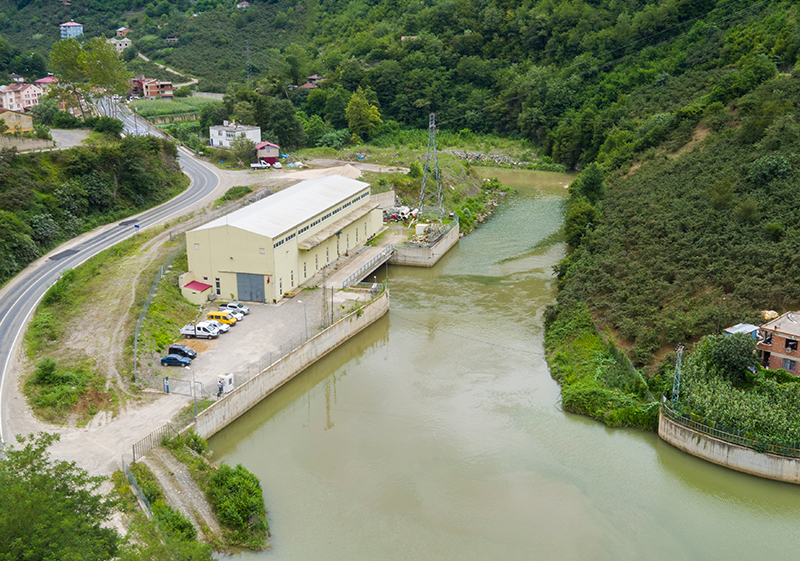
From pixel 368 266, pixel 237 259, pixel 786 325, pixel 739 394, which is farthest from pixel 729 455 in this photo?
pixel 368 266

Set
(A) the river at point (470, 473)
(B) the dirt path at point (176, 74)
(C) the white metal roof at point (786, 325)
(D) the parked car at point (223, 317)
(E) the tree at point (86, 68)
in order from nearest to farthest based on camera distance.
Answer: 1. (A) the river at point (470, 473)
2. (C) the white metal roof at point (786, 325)
3. (D) the parked car at point (223, 317)
4. (E) the tree at point (86, 68)
5. (B) the dirt path at point (176, 74)

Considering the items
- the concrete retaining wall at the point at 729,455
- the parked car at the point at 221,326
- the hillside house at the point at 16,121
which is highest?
the hillside house at the point at 16,121

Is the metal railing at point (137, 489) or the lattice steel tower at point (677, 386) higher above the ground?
the lattice steel tower at point (677, 386)

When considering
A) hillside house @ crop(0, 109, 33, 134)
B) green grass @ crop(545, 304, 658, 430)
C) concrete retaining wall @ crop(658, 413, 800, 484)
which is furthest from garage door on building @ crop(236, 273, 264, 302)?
hillside house @ crop(0, 109, 33, 134)

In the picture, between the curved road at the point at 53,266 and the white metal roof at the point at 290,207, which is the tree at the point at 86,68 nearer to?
the curved road at the point at 53,266

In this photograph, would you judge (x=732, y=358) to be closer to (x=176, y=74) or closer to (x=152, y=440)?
(x=152, y=440)

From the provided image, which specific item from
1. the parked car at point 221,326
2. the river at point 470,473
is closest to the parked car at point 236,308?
the parked car at point 221,326

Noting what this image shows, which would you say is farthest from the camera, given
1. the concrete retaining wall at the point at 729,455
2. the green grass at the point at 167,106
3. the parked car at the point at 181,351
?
the green grass at the point at 167,106

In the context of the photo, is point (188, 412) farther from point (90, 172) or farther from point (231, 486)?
point (90, 172)
